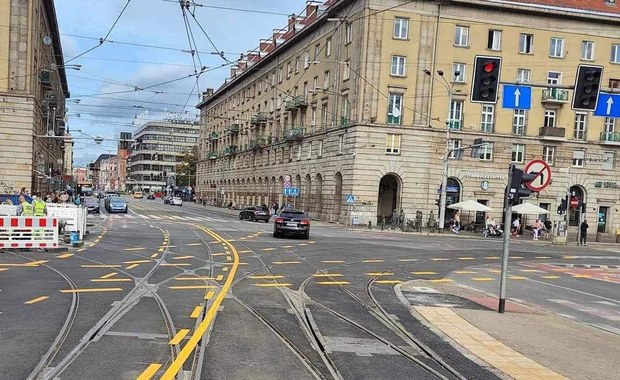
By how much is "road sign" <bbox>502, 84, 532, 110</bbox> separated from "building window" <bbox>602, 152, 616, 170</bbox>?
4034cm

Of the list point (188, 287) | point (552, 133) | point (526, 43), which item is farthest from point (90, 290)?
point (526, 43)

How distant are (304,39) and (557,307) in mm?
50341

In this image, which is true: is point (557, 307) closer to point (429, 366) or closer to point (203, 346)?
point (429, 366)

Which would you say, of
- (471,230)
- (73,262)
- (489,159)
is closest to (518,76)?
(489,159)

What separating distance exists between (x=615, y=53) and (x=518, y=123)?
12.0 metres

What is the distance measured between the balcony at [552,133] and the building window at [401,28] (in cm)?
1528

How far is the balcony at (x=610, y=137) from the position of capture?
49.8 m

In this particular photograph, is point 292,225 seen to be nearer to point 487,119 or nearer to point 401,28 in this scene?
point 401,28

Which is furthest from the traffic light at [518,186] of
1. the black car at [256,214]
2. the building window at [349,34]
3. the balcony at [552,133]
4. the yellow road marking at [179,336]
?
the balcony at [552,133]

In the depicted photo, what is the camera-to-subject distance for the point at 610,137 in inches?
1972

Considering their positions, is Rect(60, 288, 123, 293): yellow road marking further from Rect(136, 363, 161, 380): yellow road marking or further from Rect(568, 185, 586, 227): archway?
Rect(568, 185, 586, 227): archway

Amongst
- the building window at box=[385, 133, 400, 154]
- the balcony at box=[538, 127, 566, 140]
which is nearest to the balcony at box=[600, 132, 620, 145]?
the balcony at box=[538, 127, 566, 140]

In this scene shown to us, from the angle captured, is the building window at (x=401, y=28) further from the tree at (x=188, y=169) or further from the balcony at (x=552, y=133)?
the tree at (x=188, y=169)

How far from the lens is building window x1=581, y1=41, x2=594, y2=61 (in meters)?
49.6
